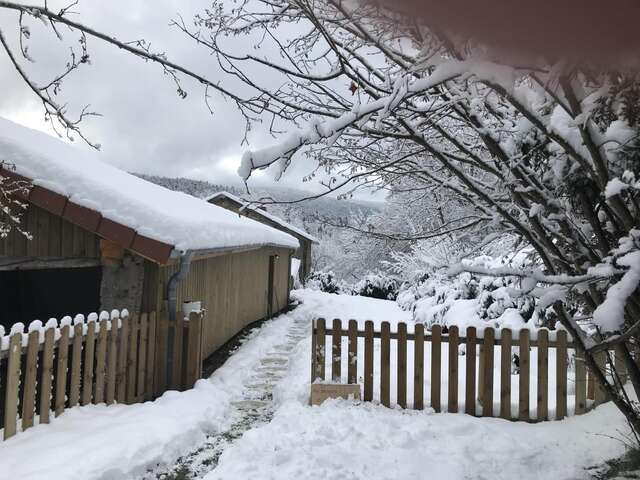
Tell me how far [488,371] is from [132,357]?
14.4ft

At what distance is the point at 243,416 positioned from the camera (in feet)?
19.5

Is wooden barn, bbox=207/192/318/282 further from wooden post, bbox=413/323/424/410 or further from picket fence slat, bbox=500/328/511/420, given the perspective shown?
picket fence slat, bbox=500/328/511/420

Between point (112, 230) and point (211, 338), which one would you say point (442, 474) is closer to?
point (112, 230)

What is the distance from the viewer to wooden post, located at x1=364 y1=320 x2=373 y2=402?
250 inches

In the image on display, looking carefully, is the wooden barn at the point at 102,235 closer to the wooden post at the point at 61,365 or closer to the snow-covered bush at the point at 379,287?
the wooden post at the point at 61,365

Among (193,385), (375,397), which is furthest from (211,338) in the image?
(375,397)

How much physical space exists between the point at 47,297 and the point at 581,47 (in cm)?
1058

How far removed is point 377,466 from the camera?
4.35 metres

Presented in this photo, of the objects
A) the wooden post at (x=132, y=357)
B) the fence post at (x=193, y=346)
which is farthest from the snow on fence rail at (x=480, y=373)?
the wooden post at (x=132, y=357)

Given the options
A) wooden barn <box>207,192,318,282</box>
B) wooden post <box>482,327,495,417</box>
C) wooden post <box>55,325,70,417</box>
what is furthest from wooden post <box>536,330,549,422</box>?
wooden barn <box>207,192,318,282</box>

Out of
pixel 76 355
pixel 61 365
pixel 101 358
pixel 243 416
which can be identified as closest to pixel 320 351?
pixel 243 416

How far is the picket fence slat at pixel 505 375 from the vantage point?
593 centimetres

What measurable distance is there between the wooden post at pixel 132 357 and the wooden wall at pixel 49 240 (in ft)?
3.66

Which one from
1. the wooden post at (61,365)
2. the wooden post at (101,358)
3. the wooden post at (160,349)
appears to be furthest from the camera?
the wooden post at (160,349)
